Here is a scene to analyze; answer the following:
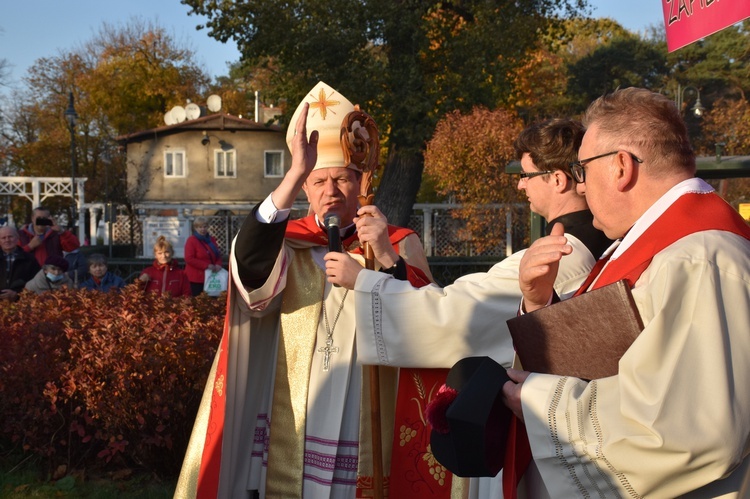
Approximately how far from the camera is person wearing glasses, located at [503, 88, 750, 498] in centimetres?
183

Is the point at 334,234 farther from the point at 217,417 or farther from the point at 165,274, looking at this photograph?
the point at 165,274

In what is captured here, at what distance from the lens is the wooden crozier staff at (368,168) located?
3293mm

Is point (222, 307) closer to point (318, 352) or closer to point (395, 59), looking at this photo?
point (318, 352)

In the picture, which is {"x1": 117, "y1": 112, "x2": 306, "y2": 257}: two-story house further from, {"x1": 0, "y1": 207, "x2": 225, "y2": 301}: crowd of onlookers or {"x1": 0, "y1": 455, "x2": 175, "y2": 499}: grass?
{"x1": 0, "y1": 455, "x2": 175, "y2": 499}: grass

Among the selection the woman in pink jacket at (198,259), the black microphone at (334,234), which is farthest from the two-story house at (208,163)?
the black microphone at (334,234)

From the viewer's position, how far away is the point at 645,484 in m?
1.93

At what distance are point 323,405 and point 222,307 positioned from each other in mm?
3087

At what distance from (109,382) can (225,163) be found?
1480 inches

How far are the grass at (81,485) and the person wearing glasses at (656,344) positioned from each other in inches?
157

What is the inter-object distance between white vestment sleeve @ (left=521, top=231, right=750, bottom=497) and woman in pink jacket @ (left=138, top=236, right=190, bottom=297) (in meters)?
8.58

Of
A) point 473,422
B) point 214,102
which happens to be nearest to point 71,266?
point 473,422

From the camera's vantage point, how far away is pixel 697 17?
4.14 meters

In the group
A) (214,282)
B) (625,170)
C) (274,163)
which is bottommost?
(214,282)

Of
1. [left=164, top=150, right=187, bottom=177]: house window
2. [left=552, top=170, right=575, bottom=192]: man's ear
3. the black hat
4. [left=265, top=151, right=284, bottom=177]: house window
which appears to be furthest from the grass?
[left=164, top=150, right=187, bottom=177]: house window
